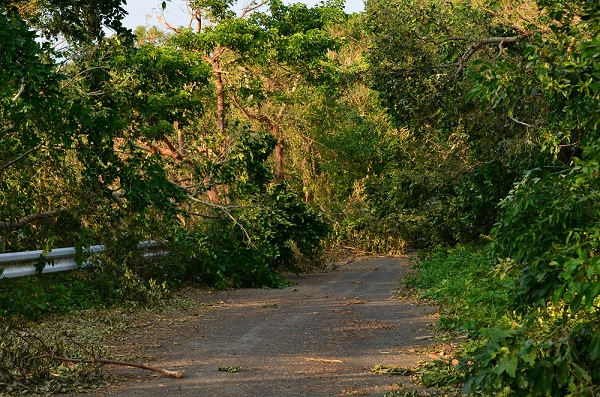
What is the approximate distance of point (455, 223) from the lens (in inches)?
911

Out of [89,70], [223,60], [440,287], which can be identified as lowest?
[440,287]

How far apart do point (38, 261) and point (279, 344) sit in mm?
4479

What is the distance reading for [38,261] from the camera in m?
11.6

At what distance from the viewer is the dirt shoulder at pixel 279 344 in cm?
676

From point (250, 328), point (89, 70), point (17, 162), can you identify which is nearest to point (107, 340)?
point (250, 328)

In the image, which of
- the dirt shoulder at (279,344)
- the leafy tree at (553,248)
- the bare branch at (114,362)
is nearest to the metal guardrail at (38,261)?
the dirt shoulder at (279,344)

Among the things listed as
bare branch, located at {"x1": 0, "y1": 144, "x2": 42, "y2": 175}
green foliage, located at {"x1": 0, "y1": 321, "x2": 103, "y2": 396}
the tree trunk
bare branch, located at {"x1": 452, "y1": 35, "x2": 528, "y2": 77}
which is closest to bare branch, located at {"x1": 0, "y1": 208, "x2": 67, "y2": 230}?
bare branch, located at {"x1": 0, "y1": 144, "x2": 42, "y2": 175}

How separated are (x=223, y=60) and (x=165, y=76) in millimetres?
3041

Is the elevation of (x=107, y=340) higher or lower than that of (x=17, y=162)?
lower

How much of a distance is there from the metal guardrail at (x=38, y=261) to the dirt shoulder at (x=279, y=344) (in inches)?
73.2

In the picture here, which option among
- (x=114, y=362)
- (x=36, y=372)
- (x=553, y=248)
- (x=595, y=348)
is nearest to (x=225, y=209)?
(x=114, y=362)

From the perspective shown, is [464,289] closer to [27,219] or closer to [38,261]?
[38,261]

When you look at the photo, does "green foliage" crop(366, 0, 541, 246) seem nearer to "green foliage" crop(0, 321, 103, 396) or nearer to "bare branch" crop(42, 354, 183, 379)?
"bare branch" crop(42, 354, 183, 379)

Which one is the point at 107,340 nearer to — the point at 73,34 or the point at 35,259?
the point at 35,259
